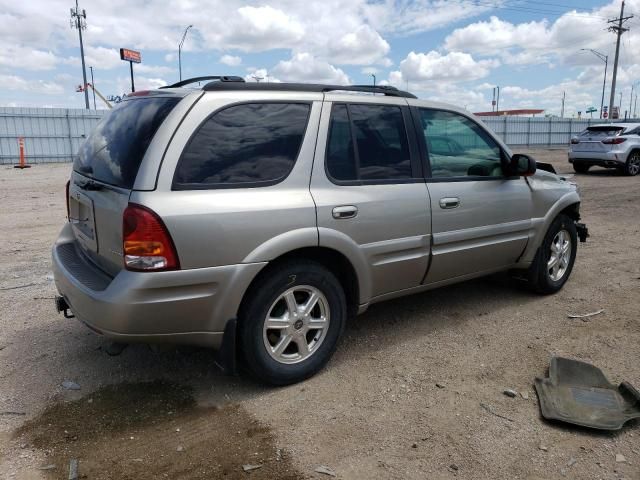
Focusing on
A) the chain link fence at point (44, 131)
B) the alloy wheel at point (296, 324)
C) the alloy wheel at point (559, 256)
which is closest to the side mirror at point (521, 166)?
the alloy wheel at point (559, 256)

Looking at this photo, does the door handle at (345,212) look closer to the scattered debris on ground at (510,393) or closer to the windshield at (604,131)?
the scattered debris on ground at (510,393)

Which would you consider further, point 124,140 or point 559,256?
point 559,256

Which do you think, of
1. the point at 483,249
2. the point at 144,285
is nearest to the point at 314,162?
the point at 144,285

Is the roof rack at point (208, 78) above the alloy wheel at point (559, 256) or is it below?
above

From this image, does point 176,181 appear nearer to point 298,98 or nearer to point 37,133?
point 298,98

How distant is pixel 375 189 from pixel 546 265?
2236 mm

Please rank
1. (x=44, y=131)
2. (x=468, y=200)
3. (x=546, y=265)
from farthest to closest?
(x=44, y=131) → (x=546, y=265) → (x=468, y=200)

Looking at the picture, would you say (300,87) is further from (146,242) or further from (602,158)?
(602,158)

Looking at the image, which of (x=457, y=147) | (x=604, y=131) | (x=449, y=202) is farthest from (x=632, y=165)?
(x=449, y=202)

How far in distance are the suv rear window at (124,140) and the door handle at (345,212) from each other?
1.11 m

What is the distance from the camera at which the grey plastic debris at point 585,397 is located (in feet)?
9.69

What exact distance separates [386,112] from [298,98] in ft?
2.36

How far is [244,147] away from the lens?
302cm

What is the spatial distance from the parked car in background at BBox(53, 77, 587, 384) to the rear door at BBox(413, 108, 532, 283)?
16mm
